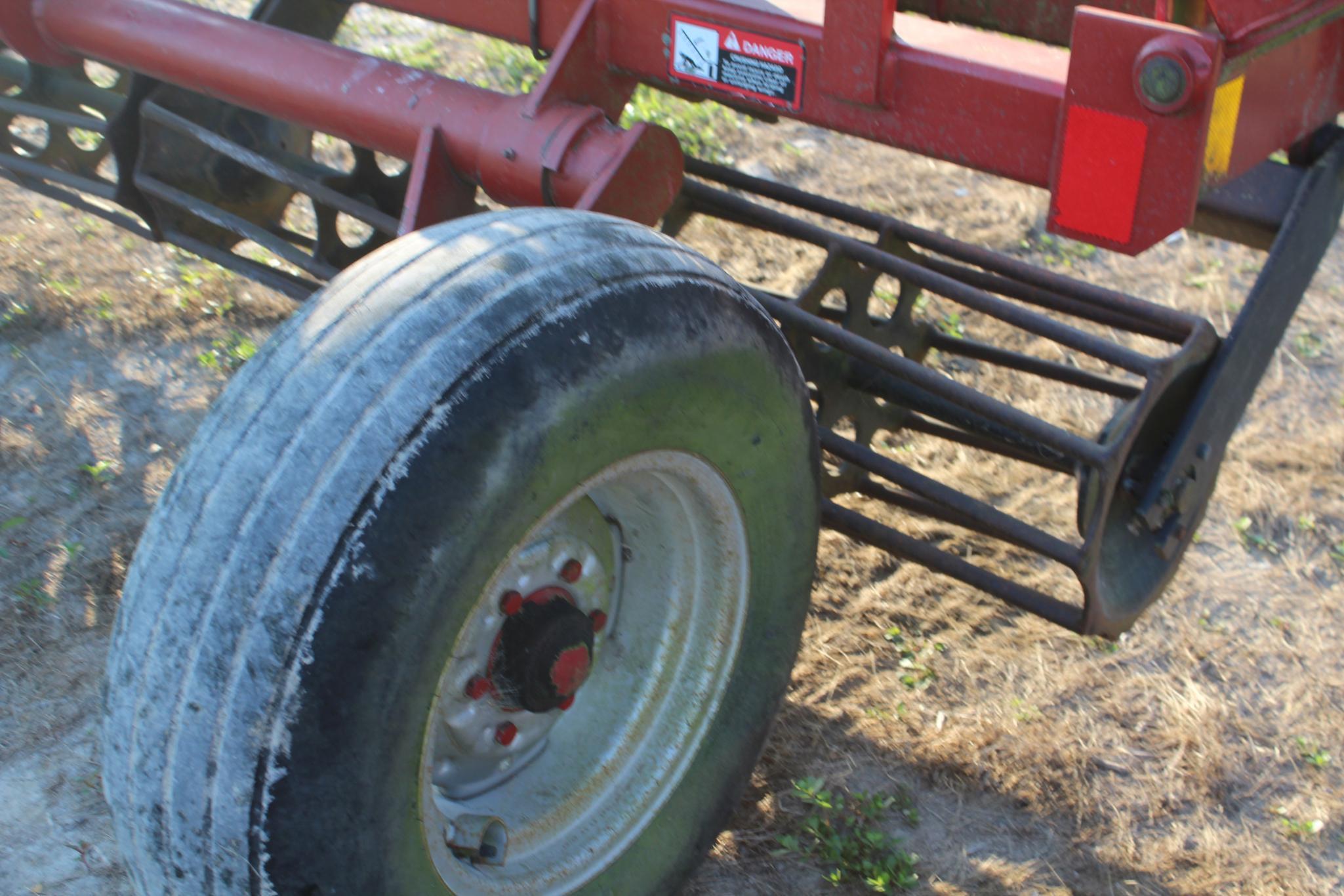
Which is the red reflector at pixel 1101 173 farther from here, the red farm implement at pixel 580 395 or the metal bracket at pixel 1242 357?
the metal bracket at pixel 1242 357

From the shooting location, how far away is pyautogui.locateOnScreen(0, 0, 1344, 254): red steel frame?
6.71ft

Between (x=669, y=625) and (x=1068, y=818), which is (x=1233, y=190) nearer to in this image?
(x=1068, y=818)

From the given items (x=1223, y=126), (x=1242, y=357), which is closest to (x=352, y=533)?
(x=1223, y=126)

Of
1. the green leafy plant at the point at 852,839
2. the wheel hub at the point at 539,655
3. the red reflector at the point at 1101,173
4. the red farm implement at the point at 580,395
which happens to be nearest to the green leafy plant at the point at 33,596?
the red farm implement at the point at 580,395

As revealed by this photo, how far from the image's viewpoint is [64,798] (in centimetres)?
250

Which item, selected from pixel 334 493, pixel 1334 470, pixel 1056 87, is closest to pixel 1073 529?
pixel 1334 470

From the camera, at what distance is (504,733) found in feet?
6.70

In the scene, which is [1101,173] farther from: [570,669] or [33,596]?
[33,596]

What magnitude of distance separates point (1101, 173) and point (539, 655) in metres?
1.25

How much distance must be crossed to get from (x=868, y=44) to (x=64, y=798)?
2149 mm

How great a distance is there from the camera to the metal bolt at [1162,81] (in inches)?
77.1

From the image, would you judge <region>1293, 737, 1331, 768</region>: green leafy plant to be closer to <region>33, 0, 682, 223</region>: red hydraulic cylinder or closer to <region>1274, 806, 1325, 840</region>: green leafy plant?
<region>1274, 806, 1325, 840</region>: green leafy plant

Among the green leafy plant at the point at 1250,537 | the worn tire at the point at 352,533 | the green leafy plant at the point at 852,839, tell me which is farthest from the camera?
the green leafy plant at the point at 1250,537

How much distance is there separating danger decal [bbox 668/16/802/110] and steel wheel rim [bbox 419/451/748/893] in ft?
2.77
